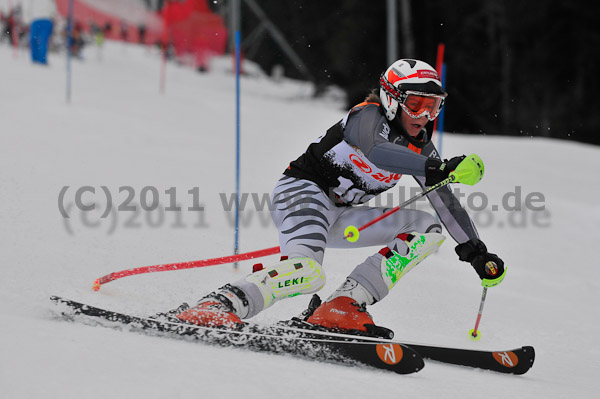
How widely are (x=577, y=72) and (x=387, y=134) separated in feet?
71.2

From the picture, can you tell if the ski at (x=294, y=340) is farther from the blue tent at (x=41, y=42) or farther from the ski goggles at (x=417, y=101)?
the blue tent at (x=41, y=42)

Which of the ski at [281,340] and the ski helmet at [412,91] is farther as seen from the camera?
the ski helmet at [412,91]

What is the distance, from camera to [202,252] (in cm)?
561

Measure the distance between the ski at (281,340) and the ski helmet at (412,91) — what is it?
121cm

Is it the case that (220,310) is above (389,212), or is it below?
below

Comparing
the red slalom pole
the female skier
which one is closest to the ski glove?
the female skier

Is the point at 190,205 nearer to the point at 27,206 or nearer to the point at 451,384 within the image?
the point at 27,206

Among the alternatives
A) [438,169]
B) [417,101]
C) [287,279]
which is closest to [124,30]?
[417,101]

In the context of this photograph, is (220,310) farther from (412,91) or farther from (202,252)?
(202,252)

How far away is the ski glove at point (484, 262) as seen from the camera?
3471mm

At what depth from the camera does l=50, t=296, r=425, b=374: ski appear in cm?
301

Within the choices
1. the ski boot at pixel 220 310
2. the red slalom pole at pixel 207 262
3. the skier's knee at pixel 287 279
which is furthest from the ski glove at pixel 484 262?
the ski boot at pixel 220 310

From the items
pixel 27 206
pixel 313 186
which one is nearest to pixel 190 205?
pixel 27 206

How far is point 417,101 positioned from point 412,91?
63mm
